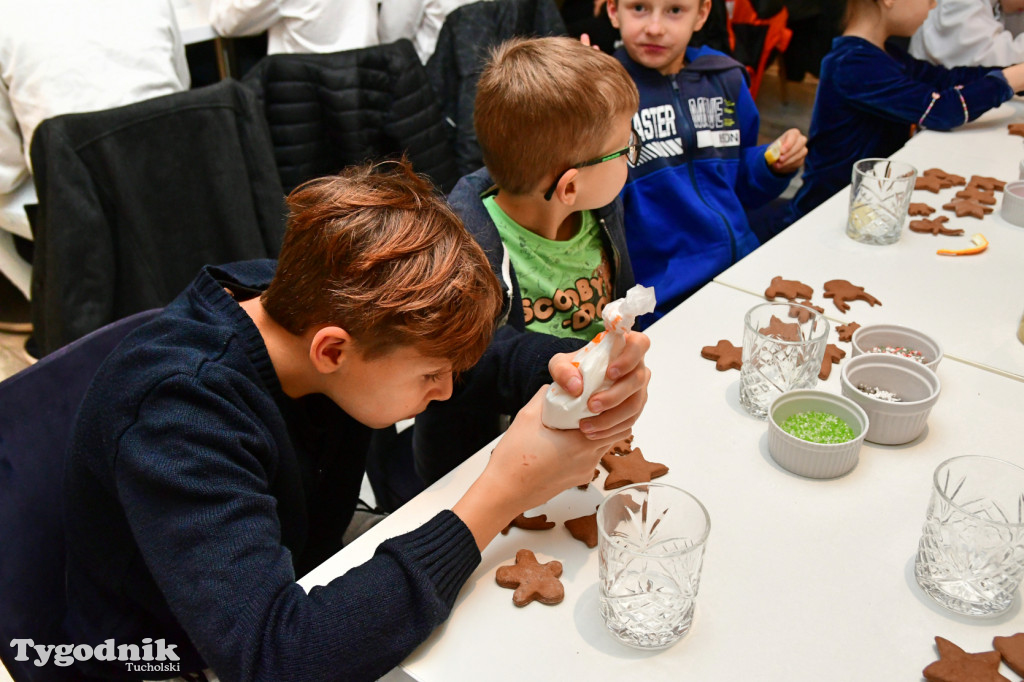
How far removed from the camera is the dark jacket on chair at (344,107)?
2289mm

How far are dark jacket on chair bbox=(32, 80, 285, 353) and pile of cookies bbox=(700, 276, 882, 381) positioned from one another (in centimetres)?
120

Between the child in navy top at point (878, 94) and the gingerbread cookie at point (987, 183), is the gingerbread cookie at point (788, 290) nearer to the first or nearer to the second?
the gingerbread cookie at point (987, 183)

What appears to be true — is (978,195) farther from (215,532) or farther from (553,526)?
(215,532)

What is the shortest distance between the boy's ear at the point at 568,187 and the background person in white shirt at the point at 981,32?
1794mm

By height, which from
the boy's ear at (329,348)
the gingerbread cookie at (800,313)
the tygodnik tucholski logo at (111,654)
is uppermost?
the boy's ear at (329,348)

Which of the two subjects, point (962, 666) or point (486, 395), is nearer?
point (962, 666)

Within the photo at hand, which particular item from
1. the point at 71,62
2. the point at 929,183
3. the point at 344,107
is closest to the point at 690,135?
the point at 929,183

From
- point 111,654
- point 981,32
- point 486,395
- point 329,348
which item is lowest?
point 111,654

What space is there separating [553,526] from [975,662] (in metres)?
0.40

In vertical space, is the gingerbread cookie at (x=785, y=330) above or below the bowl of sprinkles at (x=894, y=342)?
above

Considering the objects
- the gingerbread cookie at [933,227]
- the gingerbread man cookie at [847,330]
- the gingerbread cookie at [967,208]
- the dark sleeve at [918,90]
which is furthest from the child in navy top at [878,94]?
the gingerbread man cookie at [847,330]

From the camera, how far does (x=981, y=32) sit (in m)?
2.54

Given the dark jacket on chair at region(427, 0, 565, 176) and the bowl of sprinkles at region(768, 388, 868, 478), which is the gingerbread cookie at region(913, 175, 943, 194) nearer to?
the bowl of sprinkles at region(768, 388, 868, 478)

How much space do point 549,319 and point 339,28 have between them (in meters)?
1.57
